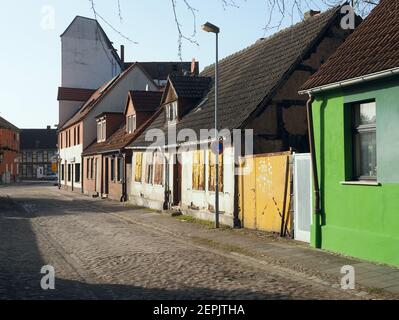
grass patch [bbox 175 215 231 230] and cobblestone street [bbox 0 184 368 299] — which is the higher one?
grass patch [bbox 175 215 231 230]

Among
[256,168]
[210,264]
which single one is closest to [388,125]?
[210,264]

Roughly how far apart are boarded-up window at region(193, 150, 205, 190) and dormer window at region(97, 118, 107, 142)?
17.8 m

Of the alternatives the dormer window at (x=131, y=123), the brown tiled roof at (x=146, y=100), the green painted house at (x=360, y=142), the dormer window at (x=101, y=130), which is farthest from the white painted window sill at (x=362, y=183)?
the dormer window at (x=101, y=130)

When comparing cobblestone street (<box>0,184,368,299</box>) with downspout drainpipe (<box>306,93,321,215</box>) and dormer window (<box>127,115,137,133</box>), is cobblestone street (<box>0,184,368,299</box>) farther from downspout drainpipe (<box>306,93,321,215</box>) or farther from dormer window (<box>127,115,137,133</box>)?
dormer window (<box>127,115,137,133</box>)

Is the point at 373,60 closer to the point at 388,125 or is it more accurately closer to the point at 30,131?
the point at 388,125

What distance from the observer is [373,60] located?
10516mm

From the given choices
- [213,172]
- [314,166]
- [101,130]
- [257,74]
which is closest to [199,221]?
[213,172]

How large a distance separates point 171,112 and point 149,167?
301 cm

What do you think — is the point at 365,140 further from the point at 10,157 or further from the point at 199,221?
the point at 10,157

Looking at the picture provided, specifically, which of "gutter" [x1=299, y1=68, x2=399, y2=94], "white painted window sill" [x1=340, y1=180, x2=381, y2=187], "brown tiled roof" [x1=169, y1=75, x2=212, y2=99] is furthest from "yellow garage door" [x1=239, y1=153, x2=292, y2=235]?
"brown tiled roof" [x1=169, y1=75, x2=212, y2=99]

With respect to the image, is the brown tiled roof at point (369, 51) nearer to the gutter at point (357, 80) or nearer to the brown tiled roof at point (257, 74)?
the gutter at point (357, 80)

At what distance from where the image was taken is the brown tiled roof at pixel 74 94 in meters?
53.3

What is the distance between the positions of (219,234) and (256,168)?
2.22 m

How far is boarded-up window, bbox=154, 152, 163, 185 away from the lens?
2417 cm
